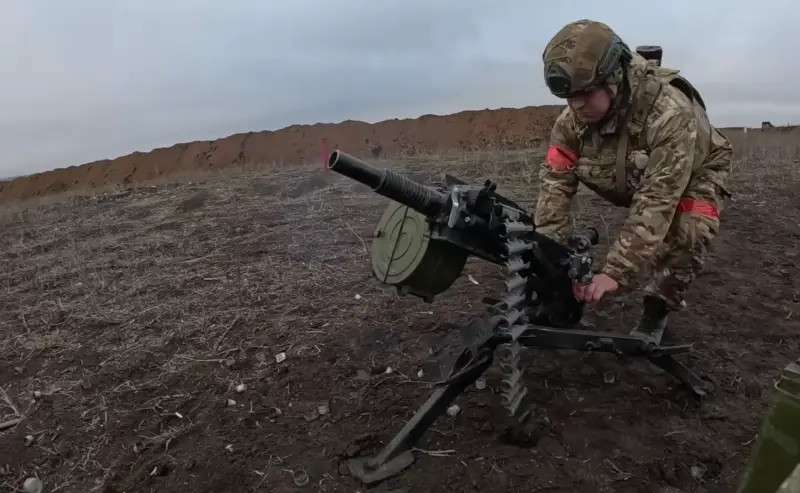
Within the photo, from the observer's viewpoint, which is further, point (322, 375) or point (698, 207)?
point (322, 375)

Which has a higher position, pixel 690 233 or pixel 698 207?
pixel 698 207

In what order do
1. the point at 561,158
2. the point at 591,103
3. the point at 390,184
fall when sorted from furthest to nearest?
the point at 561,158 < the point at 591,103 < the point at 390,184

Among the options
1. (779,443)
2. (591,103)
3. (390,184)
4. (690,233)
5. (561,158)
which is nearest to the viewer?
(779,443)

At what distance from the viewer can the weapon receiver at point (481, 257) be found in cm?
270

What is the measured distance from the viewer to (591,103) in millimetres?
3209

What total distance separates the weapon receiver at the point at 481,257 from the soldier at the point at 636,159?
19cm

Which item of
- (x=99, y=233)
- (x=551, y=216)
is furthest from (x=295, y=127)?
(x=551, y=216)

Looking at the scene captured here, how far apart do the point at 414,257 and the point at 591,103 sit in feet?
3.88

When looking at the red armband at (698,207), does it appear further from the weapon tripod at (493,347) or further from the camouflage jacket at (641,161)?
the weapon tripod at (493,347)

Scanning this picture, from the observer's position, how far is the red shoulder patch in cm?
370

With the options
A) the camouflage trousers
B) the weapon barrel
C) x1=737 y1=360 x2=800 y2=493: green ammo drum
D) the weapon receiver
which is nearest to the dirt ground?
the weapon receiver

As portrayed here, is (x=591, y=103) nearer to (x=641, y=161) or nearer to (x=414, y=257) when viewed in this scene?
(x=641, y=161)

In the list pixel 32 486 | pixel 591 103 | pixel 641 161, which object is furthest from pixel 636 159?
pixel 32 486

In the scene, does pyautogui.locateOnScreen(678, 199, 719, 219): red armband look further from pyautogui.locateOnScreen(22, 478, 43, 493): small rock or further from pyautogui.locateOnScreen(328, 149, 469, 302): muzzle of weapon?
A: pyautogui.locateOnScreen(22, 478, 43, 493): small rock
